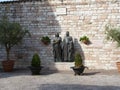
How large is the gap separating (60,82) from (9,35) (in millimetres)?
3450

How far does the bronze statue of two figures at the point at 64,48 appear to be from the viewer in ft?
41.2

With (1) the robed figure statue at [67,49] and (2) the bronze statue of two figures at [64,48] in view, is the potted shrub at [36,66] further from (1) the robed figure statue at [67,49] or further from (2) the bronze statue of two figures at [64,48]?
(1) the robed figure statue at [67,49]

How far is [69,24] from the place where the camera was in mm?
12859

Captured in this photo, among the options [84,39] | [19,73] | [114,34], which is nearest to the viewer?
[114,34]

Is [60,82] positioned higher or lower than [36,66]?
lower

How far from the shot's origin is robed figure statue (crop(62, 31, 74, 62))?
1254 cm

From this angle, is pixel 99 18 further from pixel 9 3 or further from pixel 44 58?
pixel 9 3

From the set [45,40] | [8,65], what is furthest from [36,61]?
[45,40]

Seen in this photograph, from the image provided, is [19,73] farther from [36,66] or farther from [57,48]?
[57,48]

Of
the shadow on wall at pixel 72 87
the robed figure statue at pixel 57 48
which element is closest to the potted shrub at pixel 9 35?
the robed figure statue at pixel 57 48

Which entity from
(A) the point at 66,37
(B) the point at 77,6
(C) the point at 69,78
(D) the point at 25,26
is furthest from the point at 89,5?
(C) the point at 69,78

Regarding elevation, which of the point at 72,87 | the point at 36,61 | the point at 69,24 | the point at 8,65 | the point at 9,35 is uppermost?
the point at 69,24

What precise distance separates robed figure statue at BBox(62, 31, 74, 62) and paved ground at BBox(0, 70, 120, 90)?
51.8 inches

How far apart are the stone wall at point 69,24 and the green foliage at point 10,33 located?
1.01 m
